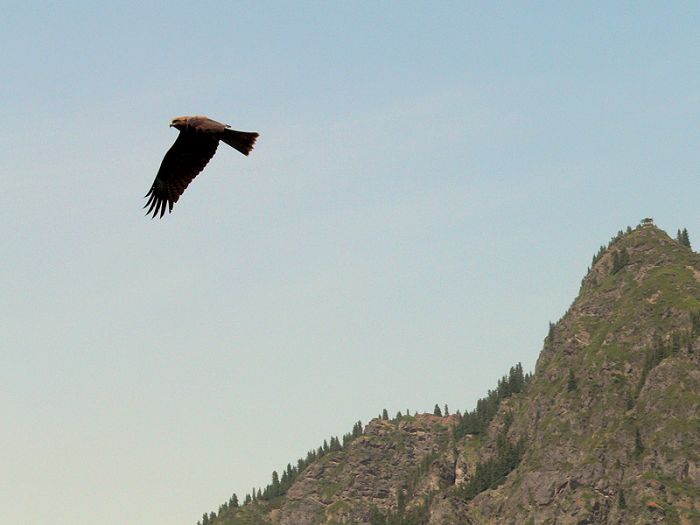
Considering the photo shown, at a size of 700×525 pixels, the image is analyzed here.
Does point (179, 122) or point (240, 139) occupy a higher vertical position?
point (179, 122)

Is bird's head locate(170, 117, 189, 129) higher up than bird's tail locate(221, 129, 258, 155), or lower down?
higher up

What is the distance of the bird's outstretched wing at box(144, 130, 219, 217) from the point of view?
36.1 m

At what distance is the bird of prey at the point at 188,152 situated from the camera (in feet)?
115

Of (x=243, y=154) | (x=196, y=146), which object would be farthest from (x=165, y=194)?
(x=243, y=154)

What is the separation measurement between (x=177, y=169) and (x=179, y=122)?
6.50 feet

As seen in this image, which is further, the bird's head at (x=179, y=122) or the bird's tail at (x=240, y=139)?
the bird's head at (x=179, y=122)

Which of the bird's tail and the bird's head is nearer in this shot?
the bird's tail

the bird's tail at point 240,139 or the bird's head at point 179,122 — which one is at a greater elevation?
the bird's head at point 179,122

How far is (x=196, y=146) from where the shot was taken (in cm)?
3606

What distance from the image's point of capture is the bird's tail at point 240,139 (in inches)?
1344

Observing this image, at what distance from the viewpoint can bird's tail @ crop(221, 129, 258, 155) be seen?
3412 centimetres

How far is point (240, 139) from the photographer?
34750 millimetres

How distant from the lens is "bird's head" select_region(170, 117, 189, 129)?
116 ft

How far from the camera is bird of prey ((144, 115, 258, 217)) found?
1375 inches
